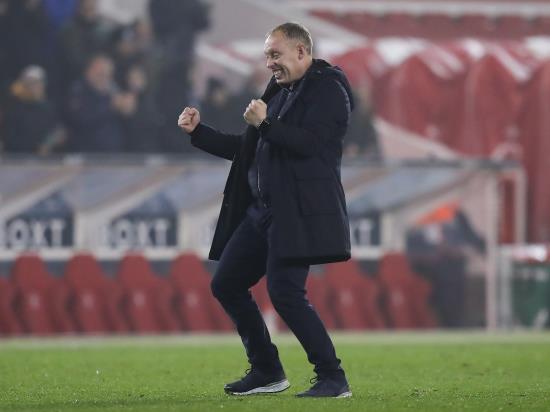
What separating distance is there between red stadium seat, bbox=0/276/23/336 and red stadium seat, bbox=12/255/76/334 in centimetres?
9

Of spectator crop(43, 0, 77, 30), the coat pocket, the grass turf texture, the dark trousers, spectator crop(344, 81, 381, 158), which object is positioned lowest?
the grass turf texture

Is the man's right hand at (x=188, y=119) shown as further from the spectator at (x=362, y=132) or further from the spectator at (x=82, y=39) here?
the spectator at (x=362, y=132)

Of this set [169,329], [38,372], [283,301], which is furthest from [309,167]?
[169,329]

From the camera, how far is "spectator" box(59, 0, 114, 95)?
19.1 meters

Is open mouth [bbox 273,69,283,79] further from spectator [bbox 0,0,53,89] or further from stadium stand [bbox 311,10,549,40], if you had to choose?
stadium stand [bbox 311,10,549,40]

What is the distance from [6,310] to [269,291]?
10.2 m

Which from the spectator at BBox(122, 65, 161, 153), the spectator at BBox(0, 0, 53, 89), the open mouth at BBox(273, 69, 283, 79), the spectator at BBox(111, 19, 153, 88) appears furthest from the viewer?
the spectator at BBox(111, 19, 153, 88)

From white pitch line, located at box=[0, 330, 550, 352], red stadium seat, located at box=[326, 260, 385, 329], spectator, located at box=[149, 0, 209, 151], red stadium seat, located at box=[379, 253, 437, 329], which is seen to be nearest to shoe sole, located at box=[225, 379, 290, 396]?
white pitch line, located at box=[0, 330, 550, 352]

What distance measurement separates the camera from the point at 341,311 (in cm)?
1870

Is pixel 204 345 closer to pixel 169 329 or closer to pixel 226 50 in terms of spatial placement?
pixel 169 329

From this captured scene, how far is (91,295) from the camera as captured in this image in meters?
18.0

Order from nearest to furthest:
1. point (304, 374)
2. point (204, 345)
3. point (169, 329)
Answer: point (304, 374) → point (204, 345) → point (169, 329)

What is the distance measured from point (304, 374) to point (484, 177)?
30.6ft

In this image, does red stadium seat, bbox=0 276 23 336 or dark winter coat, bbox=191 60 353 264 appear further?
red stadium seat, bbox=0 276 23 336
